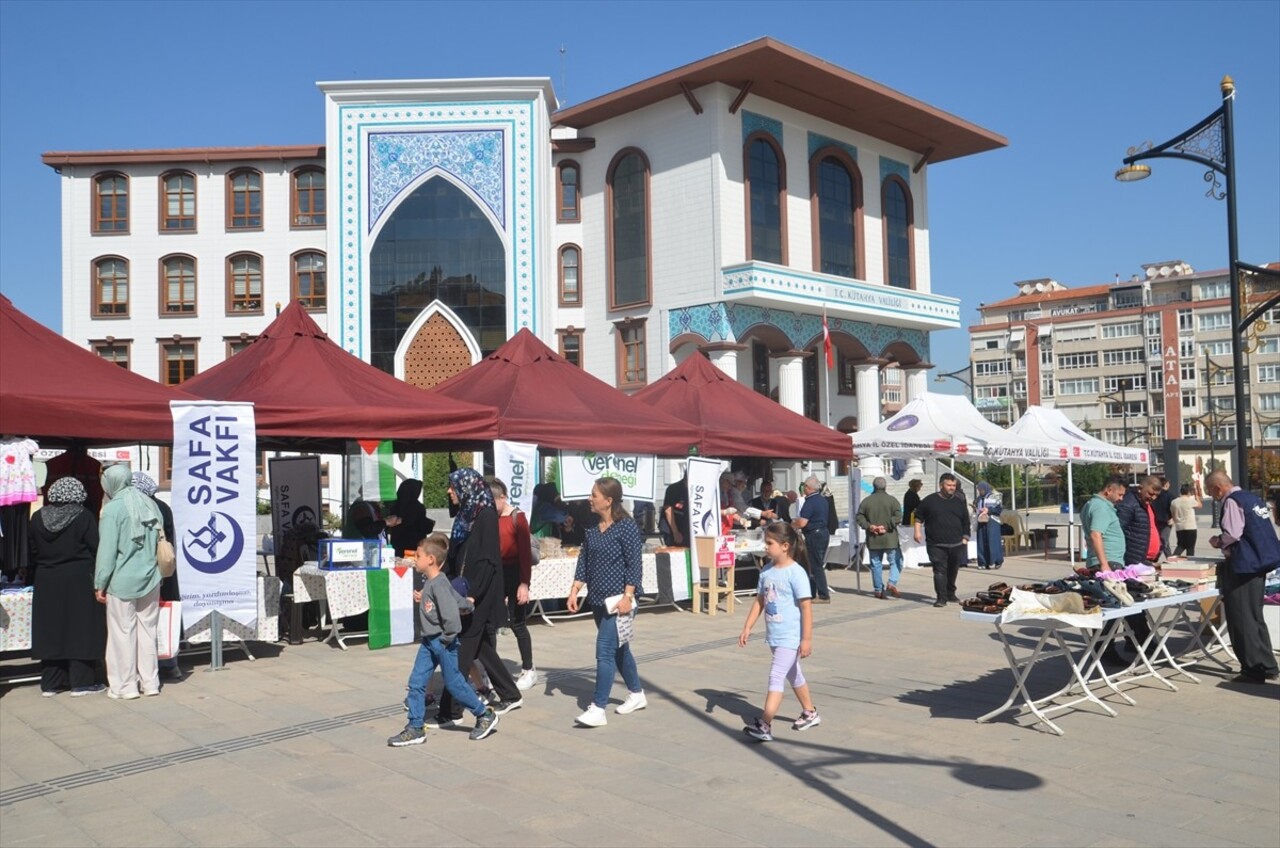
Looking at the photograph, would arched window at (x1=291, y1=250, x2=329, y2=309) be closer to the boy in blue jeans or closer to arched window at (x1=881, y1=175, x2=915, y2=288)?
arched window at (x1=881, y1=175, x2=915, y2=288)

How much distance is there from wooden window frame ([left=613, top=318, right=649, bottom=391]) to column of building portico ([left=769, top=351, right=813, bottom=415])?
4.27 metres

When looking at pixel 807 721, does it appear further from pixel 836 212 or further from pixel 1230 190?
pixel 836 212

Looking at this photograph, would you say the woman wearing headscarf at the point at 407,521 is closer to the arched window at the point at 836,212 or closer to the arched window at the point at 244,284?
the arched window at the point at 836,212

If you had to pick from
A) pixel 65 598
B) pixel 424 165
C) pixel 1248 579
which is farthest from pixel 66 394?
pixel 424 165

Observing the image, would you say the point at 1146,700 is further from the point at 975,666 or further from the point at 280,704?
the point at 280,704

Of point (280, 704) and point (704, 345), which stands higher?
point (704, 345)

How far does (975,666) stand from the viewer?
10156mm

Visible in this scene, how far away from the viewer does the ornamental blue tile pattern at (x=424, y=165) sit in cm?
3512

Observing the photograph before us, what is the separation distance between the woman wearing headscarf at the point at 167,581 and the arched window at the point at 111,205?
32.7 meters

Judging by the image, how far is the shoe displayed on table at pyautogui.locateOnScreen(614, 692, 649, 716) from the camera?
8141 mm

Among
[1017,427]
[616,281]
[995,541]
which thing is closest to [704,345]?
[616,281]

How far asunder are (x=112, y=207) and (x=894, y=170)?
2736 cm

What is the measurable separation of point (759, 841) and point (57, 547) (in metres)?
6.63

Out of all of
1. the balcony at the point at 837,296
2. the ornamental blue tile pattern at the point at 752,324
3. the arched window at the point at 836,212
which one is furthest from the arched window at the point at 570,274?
the arched window at the point at 836,212
